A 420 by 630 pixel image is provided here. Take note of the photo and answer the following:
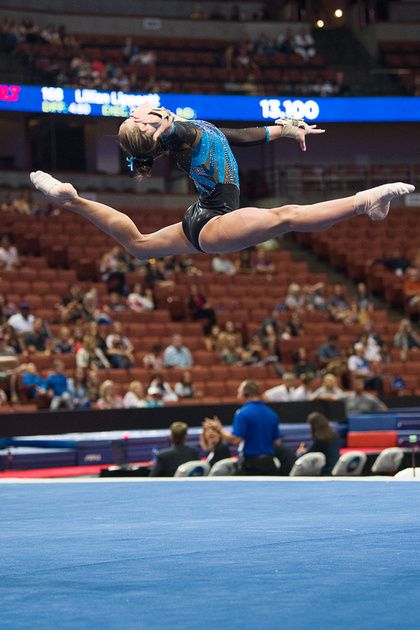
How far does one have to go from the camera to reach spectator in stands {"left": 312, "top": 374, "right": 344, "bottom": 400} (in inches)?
636

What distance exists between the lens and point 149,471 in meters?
11.9

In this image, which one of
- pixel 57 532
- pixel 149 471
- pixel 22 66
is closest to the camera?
pixel 57 532

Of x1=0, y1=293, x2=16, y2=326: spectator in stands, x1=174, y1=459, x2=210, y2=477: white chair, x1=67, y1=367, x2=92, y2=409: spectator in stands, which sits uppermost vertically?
x1=0, y1=293, x2=16, y2=326: spectator in stands

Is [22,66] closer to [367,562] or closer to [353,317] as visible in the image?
[353,317]

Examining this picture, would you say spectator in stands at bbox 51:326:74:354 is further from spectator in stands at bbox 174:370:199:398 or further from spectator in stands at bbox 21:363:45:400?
spectator in stands at bbox 174:370:199:398

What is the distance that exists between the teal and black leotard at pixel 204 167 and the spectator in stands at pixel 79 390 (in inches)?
398

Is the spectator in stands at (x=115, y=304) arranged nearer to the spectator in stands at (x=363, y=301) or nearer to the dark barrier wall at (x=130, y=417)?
the dark barrier wall at (x=130, y=417)

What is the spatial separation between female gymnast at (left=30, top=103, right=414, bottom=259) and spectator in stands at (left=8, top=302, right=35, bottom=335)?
10.9 meters

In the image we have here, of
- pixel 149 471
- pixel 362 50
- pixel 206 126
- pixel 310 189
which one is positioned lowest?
pixel 149 471

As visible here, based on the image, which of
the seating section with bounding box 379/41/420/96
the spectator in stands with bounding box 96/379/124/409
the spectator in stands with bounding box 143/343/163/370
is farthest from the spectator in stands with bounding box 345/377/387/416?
the seating section with bounding box 379/41/420/96

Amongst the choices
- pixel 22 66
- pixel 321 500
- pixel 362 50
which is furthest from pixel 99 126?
pixel 321 500

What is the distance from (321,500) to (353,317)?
1413cm

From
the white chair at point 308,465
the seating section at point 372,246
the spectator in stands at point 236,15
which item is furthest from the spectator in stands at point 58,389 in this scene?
the spectator in stands at point 236,15

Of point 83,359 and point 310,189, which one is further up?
point 310,189
